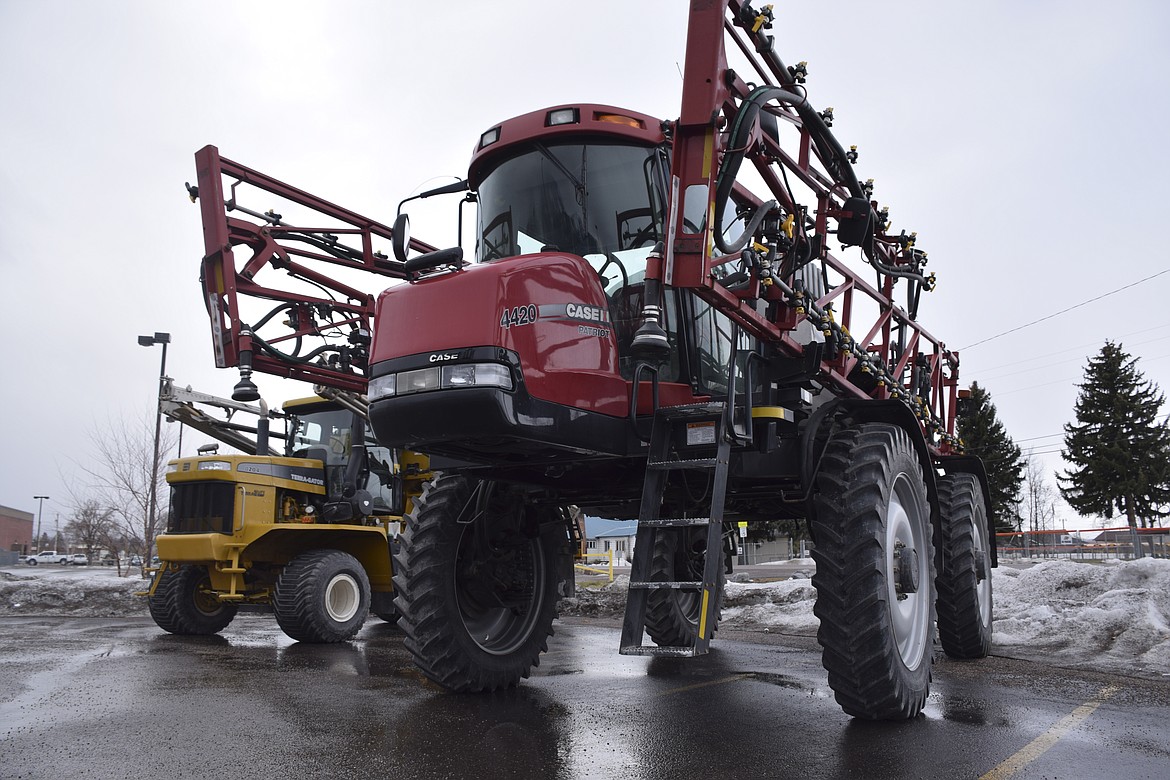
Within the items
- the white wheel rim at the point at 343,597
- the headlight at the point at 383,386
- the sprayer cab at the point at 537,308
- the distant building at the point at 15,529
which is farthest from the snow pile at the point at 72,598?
the distant building at the point at 15,529

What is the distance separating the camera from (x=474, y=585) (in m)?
6.12

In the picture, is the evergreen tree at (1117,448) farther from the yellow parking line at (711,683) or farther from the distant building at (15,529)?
the distant building at (15,529)

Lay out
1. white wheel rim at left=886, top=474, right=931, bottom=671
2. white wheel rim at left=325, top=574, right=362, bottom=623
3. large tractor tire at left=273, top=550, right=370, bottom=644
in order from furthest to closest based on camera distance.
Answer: white wheel rim at left=325, top=574, right=362, bottom=623 < large tractor tire at left=273, top=550, right=370, bottom=644 < white wheel rim at left=886, top=474, right=931, bottom=671

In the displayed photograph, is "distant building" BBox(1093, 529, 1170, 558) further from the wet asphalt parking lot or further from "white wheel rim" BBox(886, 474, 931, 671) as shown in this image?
"white wheel rim" BBox(886, 474, 931, 671)

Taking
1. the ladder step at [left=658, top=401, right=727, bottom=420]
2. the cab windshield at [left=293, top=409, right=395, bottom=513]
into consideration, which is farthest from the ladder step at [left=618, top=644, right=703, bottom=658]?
the cab windshield at [left=293, top=409, right=395, bottom=513]

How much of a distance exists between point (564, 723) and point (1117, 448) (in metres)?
44.5

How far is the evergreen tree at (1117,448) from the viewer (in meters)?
41.0

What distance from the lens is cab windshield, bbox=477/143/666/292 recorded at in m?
5.41

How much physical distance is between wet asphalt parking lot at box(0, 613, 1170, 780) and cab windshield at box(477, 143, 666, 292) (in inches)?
105

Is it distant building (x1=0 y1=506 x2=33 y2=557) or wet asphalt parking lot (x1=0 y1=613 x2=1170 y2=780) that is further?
distant building (x1=0 y1=506 x2=33 y2=557)

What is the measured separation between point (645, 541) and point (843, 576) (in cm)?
110

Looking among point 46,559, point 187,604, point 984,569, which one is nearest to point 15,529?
point 46,559

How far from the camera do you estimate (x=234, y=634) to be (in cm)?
1152

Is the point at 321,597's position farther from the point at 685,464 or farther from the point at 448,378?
the point at 685,464
